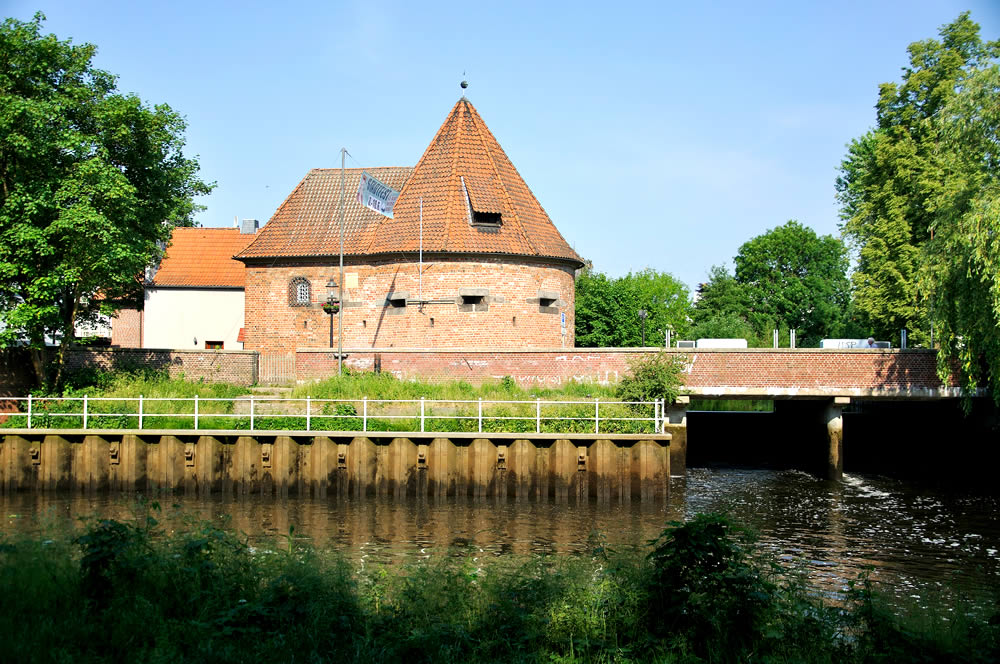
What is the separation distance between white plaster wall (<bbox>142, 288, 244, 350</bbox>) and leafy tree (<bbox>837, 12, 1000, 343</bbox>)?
30.3 meters

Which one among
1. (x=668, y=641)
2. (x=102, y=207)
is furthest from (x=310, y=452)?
(x=668, y=641)

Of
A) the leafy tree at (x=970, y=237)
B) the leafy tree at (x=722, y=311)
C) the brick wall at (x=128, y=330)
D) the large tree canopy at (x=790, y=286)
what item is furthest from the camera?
the large tree canopy at (x=790, y=286)

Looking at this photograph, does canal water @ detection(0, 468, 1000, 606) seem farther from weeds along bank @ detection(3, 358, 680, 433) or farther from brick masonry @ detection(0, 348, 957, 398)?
brick masonry @ detection(0, 348, 957, 398)

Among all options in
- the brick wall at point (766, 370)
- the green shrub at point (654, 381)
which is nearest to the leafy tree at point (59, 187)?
the brick wall at point (766, 370)

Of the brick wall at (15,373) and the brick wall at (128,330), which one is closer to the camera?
the brick wall at (15,373)

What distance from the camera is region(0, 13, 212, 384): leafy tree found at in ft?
76.0

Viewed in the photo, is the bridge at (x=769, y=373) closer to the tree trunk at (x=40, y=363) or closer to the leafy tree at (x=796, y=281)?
the tree trunk at (x=40, y=363)

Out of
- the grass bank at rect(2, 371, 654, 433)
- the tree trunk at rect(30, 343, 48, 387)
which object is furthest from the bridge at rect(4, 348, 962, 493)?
the tree trunk at rect(30, 343, 48, 387)

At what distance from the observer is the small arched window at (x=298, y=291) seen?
33156 millimetres

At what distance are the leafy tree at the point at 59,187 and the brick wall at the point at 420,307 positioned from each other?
766cm

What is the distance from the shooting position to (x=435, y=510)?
19.8 metres

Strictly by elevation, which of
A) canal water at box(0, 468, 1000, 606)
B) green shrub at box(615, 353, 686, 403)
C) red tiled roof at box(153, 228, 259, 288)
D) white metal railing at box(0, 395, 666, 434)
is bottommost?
canal water at box(0, 468, 1000, 606)

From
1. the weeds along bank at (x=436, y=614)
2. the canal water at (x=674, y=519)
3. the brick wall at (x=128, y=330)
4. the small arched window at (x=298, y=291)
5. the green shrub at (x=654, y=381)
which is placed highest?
the small arched window at (x=298, y=291)

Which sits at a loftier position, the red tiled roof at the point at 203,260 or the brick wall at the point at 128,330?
the red tiled roof at the point at 203,260
